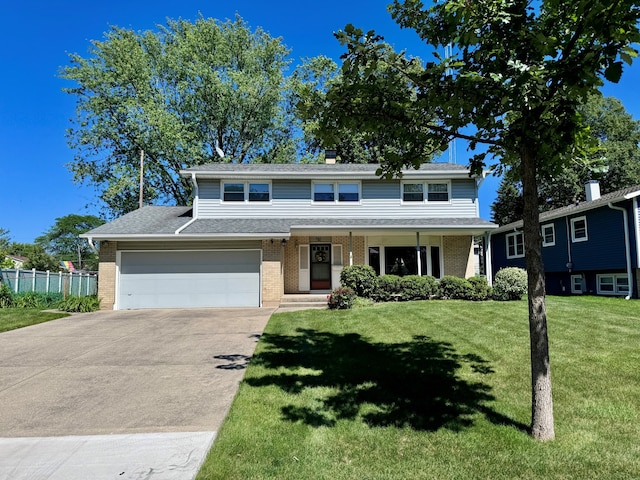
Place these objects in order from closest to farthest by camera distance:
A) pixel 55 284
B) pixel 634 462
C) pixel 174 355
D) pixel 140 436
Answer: pixel 634 462 → pixel 140 436 → pixel 174 355 → pixel 55 284

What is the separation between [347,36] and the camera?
3916 mm

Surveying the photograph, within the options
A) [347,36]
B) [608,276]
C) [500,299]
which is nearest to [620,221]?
[608,276]

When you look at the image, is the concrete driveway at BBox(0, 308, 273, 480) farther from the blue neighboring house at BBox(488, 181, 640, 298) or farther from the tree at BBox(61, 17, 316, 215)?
the tree at BBox(61, 17, 316, 215)

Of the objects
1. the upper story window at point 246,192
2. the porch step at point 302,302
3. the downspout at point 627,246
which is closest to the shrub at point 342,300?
the porch step at point 302,302

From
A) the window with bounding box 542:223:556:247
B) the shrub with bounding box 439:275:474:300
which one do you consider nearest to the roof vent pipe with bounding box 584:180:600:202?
the window with bounding box 542:223:556:247

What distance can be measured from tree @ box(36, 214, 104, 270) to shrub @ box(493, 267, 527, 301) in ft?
219

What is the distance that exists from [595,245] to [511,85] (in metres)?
17.1

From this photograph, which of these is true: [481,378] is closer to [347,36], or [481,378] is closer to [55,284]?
[347,36]

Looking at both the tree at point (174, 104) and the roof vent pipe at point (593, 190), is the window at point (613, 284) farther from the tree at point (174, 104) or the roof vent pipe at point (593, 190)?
the tree at point (174, 104)

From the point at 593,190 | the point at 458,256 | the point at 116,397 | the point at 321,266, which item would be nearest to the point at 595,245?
the point at 593,190

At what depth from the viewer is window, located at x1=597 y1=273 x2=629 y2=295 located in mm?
16156

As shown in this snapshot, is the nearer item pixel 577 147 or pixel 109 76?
pixel 577 147

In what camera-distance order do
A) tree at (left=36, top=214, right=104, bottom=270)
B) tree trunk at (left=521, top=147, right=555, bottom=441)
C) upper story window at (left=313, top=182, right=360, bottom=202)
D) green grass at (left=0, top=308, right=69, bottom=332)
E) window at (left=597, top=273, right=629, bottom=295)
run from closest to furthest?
1. tree trunk at (left=521, top=147, right=555, bottom=441)
2. green grass at (left=0, top=308, right=69, bottom=332)
3. window at (left=597, top=273, right=629, bottom=295)
4. upper story window at (left=313, top=182, right=360, bottom=202)
5. tree at (left=36, top=214, right=104, bottom=270)

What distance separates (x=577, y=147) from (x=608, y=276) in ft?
54.2
